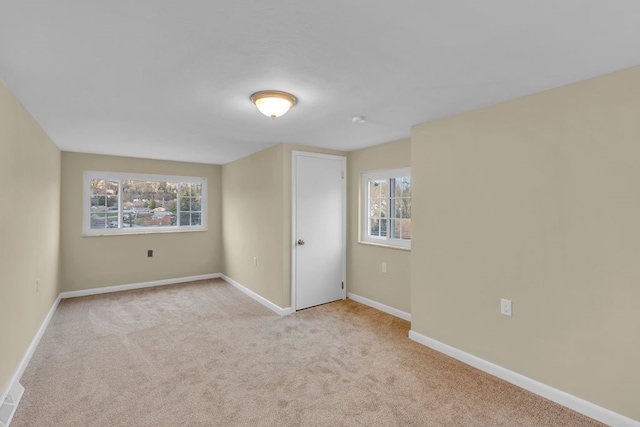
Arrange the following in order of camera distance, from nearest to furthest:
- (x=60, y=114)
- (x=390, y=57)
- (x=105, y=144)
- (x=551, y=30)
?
(x=551, y=30), (x=390, y=57), (x=60, y=114), (x=105, y=144)

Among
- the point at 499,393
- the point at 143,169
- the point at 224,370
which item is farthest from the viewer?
the point at 143,169

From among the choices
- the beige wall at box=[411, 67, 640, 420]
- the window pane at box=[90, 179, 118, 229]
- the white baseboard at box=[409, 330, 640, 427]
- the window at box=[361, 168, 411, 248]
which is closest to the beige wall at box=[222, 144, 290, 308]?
the window at box=[361, 168, 411, 248]

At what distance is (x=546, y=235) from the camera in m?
2.21

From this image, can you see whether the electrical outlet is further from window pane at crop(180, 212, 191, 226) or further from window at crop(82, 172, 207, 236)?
window pane at crop(180, 212, 191, 226)

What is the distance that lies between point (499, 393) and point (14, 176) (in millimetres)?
3989

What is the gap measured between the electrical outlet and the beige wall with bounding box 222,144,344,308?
7.89 feet

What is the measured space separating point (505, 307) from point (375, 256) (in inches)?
72.7

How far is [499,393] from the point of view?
2254 millimetres

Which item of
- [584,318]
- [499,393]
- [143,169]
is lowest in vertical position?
[499,393]

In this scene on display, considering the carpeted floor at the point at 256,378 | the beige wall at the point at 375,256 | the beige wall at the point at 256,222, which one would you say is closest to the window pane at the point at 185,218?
the beige wall at the point at 256,222

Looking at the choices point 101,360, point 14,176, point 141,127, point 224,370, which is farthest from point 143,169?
point 224,370

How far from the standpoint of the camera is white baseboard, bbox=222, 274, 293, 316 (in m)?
3.91

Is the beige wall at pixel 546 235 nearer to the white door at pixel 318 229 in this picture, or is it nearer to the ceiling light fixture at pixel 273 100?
the ceiling light fixture at pixel 273 100

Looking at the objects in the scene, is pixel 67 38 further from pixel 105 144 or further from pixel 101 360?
pixel 105 144
